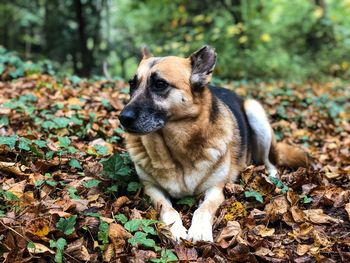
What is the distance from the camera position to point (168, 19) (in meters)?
13.5

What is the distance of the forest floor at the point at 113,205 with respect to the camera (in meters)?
3.04

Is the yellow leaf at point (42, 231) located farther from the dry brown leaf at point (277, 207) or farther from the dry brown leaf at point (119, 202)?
the dry brown leaf at point (277, 207)

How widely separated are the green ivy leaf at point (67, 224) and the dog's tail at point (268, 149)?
2707 mm

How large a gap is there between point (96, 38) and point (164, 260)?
10.3m

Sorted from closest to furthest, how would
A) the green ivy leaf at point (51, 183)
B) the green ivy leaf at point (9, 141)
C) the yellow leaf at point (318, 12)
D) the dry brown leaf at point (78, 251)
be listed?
the dry brown leaf at point (78, 251), the green ivy leaf at point (51, 183), the green ivy leaf at point (9, 141), the yellow leaf at point (318, 12)

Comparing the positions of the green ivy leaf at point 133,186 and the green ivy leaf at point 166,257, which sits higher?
the green ivy leaf at point 166,257

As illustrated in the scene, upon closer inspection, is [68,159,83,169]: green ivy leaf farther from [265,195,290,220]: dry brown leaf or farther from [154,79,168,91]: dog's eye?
[265,195,290,220]: dry brown leaf


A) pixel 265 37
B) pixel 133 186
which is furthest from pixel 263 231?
pixel 265 37

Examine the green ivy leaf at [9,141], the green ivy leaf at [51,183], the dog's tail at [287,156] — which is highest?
the green ivy leaf at [9,141]

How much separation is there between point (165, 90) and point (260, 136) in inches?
73.5

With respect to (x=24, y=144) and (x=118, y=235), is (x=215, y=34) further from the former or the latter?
(x=118, y=235)

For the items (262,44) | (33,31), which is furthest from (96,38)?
(33,31)

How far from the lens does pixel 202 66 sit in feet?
13.5

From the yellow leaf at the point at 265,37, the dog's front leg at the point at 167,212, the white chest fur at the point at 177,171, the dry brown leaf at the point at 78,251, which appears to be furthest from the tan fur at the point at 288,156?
the yellow leaf at the point at 265,37
